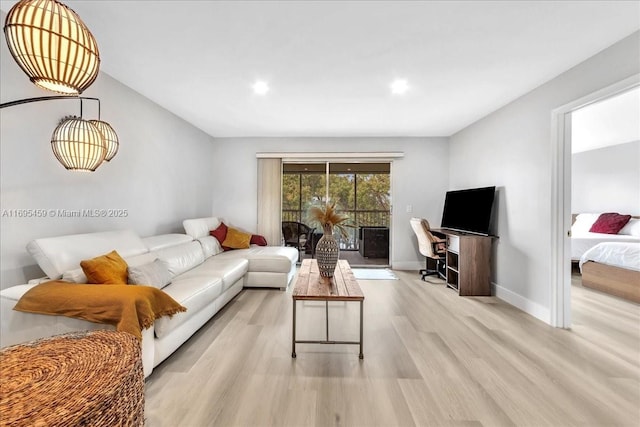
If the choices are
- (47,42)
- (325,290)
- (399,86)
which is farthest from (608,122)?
(47,42)

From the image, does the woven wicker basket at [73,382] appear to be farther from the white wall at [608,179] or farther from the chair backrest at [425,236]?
the white wall at [608,179]

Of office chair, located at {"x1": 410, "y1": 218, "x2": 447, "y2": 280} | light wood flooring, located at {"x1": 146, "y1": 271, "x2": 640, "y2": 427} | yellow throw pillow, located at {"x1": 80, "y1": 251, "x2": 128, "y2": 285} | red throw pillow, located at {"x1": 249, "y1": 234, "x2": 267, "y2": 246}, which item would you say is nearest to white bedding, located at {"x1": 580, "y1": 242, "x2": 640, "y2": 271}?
light wood flooring, located at {"x1": 146, "y1": 271, "x2": 640, "y2": 427}

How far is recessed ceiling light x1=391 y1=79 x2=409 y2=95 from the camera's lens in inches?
112

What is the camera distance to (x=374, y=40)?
217 centimetres

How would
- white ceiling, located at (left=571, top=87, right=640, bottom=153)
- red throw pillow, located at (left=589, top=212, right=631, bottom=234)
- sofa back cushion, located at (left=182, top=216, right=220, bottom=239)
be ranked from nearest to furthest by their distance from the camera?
white ceiling, located at (left=571, top=87, right=640, bottom=153)
sofa back cushion, located at (left=182, top=216, right=220, bottom=239)
red throw pillow, located at (left=589, top=212, right=631, bottom=234)

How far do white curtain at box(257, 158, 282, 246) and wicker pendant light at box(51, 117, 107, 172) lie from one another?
3.08 m

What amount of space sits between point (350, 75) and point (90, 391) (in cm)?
289

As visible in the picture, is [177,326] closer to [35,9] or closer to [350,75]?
[35,9]

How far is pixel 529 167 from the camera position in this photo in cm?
308

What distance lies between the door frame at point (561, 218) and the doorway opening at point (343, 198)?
2.79 m

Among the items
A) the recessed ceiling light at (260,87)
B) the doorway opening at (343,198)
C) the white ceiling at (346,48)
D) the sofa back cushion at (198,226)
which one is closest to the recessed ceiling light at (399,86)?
the white ceiling at (346,48)

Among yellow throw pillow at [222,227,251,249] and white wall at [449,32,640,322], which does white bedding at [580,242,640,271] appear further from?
yellow throw pillow at [222,227,251,249]

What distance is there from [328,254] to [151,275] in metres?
1.51

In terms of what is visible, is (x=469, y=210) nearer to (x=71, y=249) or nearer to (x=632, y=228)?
(x=632, y=228)
